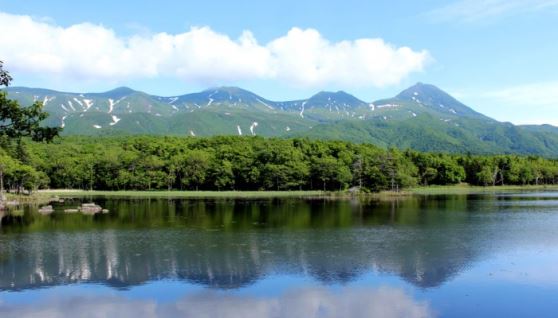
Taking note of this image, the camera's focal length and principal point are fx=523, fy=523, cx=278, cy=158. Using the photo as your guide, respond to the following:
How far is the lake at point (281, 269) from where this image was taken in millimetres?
22781

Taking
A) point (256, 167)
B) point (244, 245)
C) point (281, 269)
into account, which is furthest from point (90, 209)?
point (256, 167)

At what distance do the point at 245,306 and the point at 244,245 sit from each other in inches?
625

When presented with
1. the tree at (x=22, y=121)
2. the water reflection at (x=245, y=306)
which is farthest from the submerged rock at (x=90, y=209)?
the tree at (x=22, y=121)

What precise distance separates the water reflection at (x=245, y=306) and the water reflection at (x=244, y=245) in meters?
2.43

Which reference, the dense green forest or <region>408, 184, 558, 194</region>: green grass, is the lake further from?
<region>408, 184, 558, 194</region>: green grass

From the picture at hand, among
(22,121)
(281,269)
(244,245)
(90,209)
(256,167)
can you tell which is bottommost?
(281,269)

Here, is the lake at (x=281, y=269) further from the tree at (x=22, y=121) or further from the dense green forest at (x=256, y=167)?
the dense green forest at (x=256, y=167)

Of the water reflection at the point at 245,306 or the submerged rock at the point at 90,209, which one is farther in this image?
the submerged rock at the point at 90,209

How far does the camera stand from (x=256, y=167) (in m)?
130

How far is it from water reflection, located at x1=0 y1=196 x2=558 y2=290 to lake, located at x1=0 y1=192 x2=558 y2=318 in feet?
0.35

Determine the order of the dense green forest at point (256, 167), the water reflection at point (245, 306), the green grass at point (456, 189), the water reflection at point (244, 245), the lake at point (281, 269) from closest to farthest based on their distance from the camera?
the water reflection at point (245, 306) → the lake at point (281, 269) → the water reflection at point (244, 245) → the green grass at point (456, 189) → the dense green forest at point (256, 167)

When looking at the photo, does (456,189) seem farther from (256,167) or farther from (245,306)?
(245,306)

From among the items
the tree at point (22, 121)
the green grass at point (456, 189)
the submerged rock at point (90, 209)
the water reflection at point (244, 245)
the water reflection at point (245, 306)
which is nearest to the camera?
the tree at point (22, 121)

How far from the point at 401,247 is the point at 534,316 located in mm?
16265
